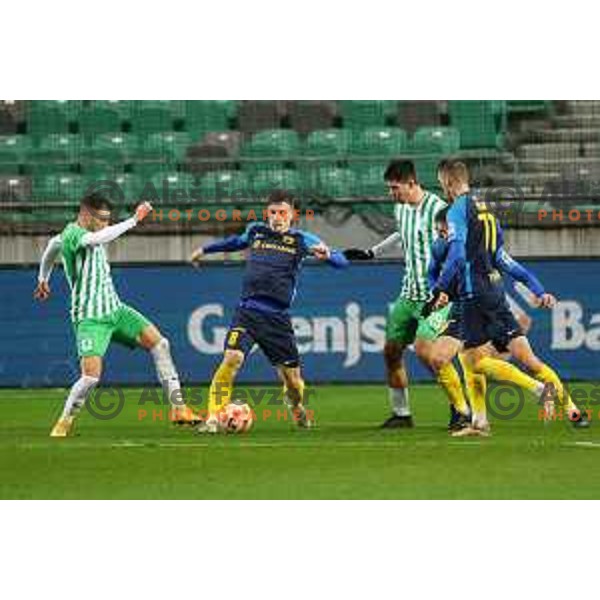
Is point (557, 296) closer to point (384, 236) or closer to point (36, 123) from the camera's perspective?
point (384, 236)

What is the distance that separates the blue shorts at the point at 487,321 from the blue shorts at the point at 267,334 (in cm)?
159

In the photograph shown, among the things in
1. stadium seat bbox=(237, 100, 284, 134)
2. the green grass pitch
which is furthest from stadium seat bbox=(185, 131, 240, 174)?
the green grass pitch

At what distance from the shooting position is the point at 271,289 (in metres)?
15.4

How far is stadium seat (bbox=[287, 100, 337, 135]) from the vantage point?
27.3 meters

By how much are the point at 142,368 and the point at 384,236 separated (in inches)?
122

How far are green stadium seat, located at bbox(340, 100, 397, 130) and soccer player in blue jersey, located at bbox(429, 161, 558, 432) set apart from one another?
42.1ft

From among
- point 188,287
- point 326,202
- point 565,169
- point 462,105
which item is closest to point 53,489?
point 188,287

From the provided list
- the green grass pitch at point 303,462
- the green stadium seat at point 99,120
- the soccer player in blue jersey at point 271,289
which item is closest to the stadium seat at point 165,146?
the green stadium seat at point 99,120

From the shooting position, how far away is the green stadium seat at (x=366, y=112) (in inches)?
1070

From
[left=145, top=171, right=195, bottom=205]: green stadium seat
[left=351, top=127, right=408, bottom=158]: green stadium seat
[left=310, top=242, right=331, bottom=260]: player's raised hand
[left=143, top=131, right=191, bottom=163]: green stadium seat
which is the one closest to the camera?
[left=310, top=242, right=331, bottom=260]: player's raised hand

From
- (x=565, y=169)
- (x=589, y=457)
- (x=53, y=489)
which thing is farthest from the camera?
(x=565, y=169)

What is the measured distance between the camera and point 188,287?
2139cm

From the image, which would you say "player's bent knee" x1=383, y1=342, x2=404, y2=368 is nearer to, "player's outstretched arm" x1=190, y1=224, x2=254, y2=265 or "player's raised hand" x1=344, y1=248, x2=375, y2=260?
"player's raised hand" x1=344, y1=248, x2=375, y2=260

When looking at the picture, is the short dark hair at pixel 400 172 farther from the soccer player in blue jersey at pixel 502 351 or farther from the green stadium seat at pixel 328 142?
the green stadium seat at pixel 328 142
